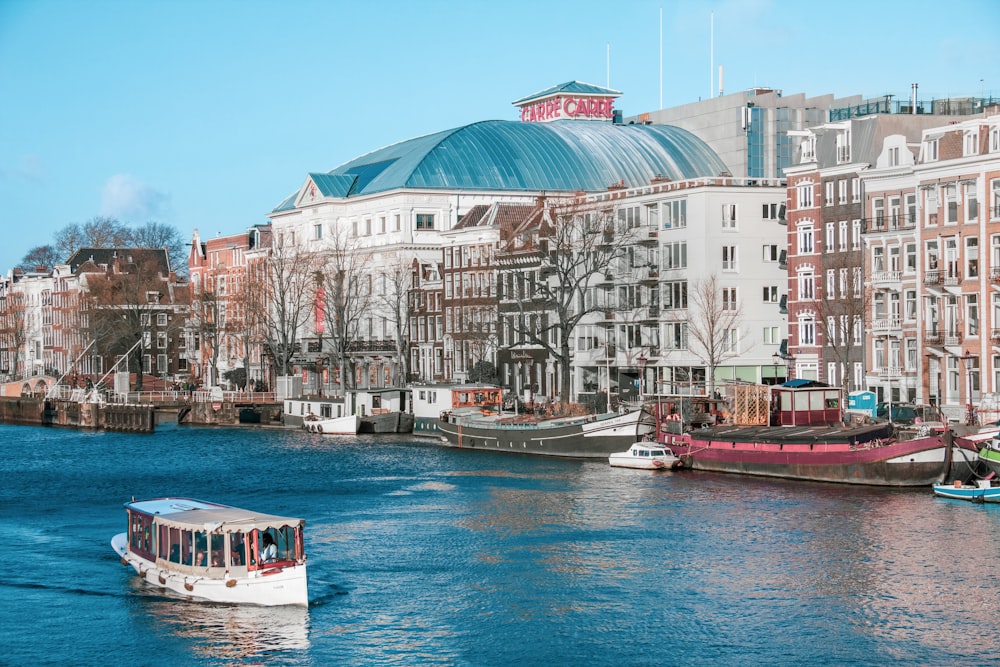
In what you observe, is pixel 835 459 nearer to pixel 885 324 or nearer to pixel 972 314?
pixel 972 314

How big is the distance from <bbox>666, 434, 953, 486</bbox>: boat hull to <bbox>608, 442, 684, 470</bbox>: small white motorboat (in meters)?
0.80

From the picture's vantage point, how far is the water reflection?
2020 inches

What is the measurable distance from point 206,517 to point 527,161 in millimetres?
127532

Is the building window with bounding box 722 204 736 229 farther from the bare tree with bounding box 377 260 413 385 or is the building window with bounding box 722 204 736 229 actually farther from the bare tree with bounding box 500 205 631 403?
the bare tree with bounding box 377 260 413 385

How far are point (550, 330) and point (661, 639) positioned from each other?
87.9 m

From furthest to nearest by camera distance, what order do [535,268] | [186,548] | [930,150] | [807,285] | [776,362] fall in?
[535,268]
[776,362]
[807,285]
[930,150]
[186,548]

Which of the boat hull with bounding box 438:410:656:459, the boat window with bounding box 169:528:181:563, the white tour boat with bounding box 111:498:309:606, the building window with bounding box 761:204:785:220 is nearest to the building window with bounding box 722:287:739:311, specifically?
the building window with bounding box 761:204:785:220

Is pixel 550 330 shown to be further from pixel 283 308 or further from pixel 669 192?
pixel 283 308

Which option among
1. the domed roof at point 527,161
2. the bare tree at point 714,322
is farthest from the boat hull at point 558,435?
the domed roof at point 527,161

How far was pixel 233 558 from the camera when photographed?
2229 inches

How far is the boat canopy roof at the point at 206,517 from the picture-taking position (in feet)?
184

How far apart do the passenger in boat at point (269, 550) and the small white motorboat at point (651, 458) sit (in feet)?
139

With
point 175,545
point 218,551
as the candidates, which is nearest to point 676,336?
point 175,545

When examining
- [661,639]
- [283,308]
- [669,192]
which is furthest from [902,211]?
[283,308]
